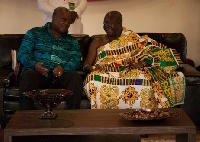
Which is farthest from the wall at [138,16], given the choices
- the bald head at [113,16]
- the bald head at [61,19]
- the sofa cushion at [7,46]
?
the bald head at [61,19]

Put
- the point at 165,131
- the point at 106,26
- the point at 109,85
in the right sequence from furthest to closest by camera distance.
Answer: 1. the point at 106,26
2. the point at 109,85
3. the point at 165,131

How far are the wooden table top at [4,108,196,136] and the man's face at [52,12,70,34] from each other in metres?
1.38

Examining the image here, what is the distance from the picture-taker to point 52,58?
414 centimetres

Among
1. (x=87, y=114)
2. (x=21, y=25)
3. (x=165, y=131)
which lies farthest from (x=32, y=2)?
(x=165, y=131)

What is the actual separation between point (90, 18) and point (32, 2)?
0.86 meters

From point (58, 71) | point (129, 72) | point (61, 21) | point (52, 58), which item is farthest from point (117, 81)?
point (61, 21)

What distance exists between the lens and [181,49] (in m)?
4.46

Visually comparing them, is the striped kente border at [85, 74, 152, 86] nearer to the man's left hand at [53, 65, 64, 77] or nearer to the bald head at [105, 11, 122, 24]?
the man's left hand at [53, 65, 64, 77]

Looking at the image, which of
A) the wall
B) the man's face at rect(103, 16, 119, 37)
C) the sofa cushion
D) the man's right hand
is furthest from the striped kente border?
the wall

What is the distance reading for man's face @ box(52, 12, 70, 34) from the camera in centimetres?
411

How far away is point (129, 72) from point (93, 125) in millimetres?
1379

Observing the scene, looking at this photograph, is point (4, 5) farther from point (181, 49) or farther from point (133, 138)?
point (133, 138)

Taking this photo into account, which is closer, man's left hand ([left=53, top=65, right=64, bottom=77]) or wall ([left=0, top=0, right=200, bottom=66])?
man's left hand ([left=53, top=65, right=64, bottom=77])

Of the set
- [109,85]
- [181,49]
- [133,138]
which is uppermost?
[181,49]
